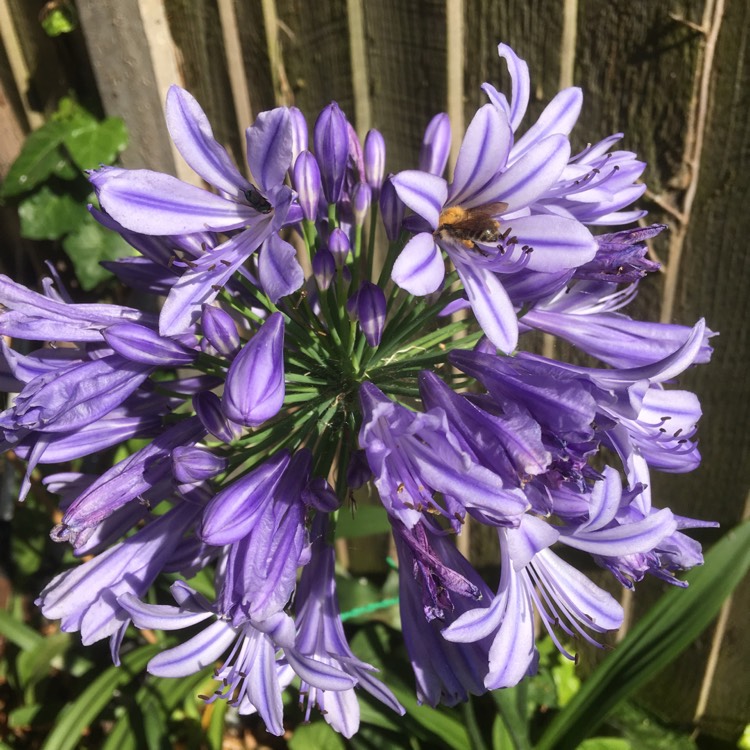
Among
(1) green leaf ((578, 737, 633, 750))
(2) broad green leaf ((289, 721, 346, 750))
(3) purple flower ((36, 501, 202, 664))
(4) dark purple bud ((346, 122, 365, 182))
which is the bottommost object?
(1) green leaf ((578, 737, 633, 750))

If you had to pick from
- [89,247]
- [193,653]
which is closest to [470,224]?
[193,653]

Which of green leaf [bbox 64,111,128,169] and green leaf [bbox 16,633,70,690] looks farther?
green leaf [bbox 16,633,70,690]

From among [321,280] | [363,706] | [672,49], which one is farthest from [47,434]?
[672,49]

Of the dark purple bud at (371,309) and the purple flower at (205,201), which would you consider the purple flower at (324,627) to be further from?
the purple flower at (205,201)

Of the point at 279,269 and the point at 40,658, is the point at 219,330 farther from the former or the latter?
the point at 40,658

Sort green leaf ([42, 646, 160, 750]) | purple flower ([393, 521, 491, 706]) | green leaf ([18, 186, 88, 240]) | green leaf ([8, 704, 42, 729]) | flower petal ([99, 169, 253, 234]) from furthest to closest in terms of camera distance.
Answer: green leaf ([8, 704, 42, 729])
green leaf ([18, 186, 88, 240])
green leaf ([42, 646, 160, 750])
purple flower ([393, 521, 491, 706])
flower petal ([99, 169, 253, 234])

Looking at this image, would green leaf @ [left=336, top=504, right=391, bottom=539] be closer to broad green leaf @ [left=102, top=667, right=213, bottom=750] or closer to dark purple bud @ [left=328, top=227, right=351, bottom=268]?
broad green leaf @ [left=102, top=667, right=213, bottom=750]

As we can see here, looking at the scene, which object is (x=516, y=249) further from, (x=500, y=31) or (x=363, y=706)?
(x=363, y=706)

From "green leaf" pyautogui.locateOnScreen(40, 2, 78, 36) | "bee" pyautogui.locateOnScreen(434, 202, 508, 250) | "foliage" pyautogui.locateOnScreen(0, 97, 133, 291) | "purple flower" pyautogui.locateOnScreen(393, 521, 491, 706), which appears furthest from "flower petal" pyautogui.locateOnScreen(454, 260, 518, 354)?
"green leaf" pyautogui.locateOnScreen(40, 2, 78, 36)

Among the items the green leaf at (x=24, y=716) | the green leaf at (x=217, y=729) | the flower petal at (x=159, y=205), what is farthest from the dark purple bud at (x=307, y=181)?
the green leaf at (x=24, y=716)
